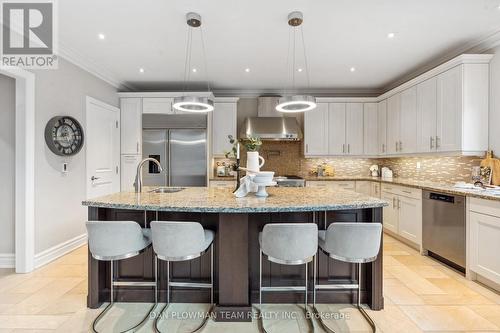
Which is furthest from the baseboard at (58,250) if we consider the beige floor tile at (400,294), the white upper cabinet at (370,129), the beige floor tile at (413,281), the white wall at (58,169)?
the white upper cabinet at (370,129)

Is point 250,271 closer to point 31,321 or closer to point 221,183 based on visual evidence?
point 31,321

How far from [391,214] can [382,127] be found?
179 centimetres

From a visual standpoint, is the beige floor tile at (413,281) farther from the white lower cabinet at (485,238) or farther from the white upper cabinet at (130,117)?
the white upper cabinet at (130,117)

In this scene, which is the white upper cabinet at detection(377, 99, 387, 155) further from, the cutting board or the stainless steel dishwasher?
the cutting board

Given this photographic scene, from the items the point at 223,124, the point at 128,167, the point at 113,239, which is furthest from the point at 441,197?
the point at 128,167

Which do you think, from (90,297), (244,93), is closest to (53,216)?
(90,297)

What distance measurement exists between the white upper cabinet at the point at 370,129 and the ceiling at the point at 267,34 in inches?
29.8

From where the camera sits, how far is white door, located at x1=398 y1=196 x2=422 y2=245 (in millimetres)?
3688

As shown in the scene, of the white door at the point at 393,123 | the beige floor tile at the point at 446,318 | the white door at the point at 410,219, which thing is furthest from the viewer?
the white door at the point at 393,123

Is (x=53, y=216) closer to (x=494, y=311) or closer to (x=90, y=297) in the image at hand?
(x=90, y=297)

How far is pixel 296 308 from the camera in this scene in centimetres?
232

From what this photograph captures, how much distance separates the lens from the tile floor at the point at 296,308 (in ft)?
6.78

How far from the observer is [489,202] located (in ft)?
8.46

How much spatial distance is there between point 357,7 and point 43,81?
3706mm
